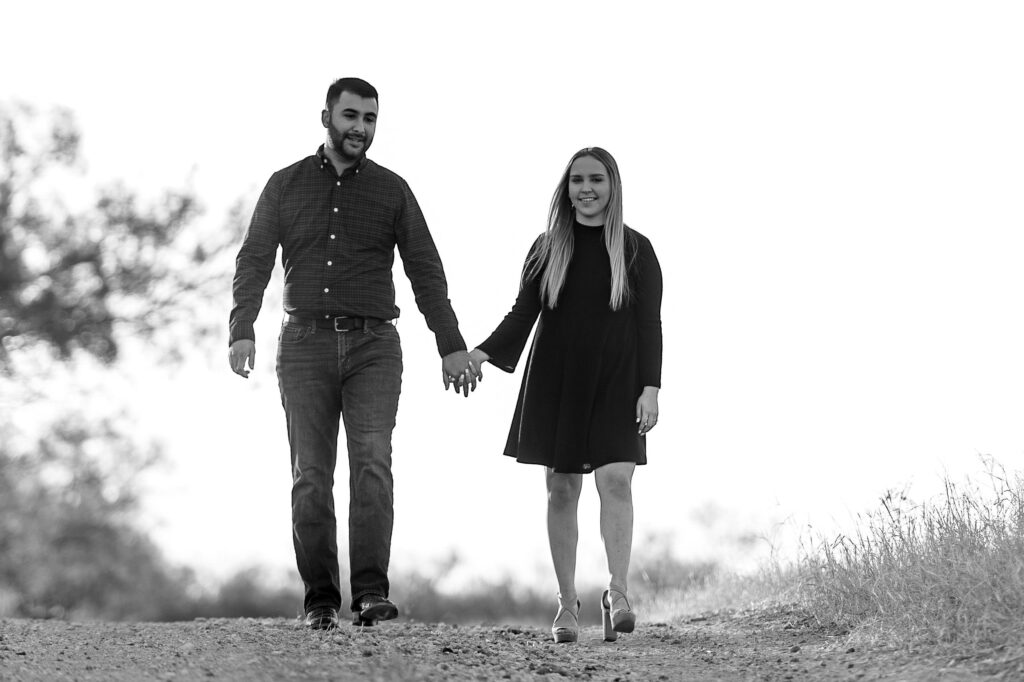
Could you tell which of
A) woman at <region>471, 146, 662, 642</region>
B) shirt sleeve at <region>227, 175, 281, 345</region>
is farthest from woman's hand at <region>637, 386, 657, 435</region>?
shirt sleeve at <region>227, 175, 281, 345</region>

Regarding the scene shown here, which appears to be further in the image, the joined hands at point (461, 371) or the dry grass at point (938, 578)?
the joined hands at point (461, 371)

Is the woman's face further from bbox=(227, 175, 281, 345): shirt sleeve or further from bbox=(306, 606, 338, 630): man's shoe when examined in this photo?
bbox=(306, 606, 338, 630): man's shoe

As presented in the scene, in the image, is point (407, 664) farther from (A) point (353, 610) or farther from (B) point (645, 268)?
(B) point (645, 268)

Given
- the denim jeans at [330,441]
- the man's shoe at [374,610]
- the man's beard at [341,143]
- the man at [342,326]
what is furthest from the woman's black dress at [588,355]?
the man's beard at [341,143]

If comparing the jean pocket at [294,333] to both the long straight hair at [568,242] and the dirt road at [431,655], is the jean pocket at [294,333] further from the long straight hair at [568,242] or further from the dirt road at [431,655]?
the dirt road at [431,655]

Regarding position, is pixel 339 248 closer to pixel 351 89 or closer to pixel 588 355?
pixel 351 89

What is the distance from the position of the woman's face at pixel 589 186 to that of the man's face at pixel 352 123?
37.6 inches

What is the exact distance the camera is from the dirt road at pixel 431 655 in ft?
13.0

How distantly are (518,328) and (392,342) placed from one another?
59cm

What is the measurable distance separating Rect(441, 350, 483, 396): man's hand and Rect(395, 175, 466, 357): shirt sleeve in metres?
0.04

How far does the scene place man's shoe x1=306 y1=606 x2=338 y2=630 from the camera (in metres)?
5.16

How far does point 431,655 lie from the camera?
4.36 metres

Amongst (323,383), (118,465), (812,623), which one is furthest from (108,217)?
(812,623)

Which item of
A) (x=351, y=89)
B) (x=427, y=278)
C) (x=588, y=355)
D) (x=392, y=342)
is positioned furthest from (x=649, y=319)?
(x=351, y=89)
